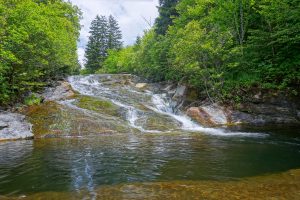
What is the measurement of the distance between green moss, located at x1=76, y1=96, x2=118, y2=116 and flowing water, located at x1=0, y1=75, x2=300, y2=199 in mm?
71

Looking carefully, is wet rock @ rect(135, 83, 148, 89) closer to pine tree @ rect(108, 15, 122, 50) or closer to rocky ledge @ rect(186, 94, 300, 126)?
rocky ledge @ rect(186, 94, 300, 126)

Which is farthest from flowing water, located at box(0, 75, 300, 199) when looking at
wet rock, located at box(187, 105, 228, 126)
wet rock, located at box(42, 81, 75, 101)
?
wet rock, located at box(42, 81, 75, 101)

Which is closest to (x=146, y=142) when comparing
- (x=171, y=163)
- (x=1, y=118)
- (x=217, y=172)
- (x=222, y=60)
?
(x=171, y=163)

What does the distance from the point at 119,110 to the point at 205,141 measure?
26.9ft

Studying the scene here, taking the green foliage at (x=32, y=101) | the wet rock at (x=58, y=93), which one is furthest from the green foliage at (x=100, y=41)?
the green foliage at (x=32, y=101)

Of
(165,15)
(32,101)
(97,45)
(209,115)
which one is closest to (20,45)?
(32,101)

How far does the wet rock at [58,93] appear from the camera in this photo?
72.5 ft

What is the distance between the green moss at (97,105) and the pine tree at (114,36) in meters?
47.9

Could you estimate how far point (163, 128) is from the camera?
17.0 metres

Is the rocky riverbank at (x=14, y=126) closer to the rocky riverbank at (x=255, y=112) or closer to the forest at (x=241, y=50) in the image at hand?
the rocky riverbank at (x=255, y=112)

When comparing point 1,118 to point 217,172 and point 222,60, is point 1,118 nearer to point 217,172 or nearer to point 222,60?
point 217,172

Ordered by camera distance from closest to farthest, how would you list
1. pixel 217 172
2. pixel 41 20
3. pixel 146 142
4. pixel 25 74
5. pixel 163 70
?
pixel 217 172
pixel 146 142
pixel 25 74
pixel 41 20
pixel 163 70

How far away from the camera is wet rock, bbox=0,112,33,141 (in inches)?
567

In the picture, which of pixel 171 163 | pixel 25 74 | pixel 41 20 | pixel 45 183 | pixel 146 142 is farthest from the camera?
pixel 41 20
